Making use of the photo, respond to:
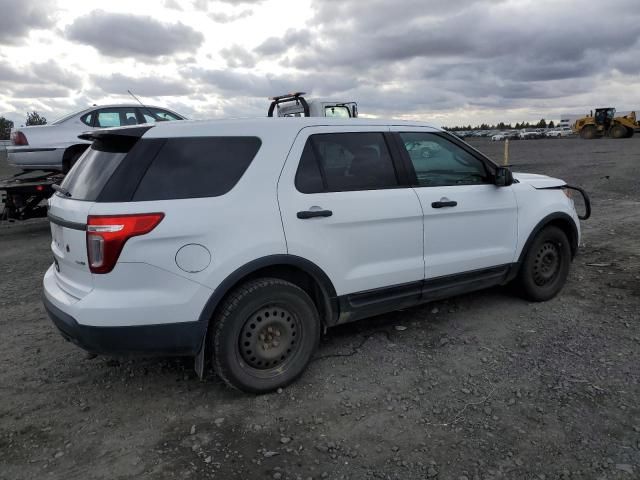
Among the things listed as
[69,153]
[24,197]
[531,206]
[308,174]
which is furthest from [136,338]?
[69,153]

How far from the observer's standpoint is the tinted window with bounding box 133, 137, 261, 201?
306 centimetres

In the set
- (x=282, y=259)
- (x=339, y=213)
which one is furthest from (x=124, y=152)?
(x=339, y=213)

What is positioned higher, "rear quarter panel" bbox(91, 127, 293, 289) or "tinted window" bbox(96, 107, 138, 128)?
"tinted window" bbox(96, 107, 138, 128)

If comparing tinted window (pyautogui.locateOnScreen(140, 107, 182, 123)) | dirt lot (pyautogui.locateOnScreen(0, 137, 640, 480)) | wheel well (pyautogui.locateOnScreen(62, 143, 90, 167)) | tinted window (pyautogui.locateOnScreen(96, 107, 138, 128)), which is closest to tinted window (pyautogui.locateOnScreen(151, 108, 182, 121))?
tinted window (pyautogui.locateOnScreen(140, 107, 182, 123))

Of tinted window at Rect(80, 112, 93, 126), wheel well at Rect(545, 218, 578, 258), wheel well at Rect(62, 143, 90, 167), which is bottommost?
wheel well at Rect(545, 218, 578, 258)

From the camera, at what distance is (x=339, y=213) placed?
11.6ft

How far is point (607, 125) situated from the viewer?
131 ft

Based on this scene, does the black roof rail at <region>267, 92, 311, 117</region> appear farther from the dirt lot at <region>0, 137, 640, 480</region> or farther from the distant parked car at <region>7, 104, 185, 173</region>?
the dirt lot at <region>0, 137, 640, 480</region>

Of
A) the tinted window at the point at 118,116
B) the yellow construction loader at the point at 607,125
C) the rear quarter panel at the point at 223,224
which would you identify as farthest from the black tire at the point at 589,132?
the rear quarter panel at the point at 223,224

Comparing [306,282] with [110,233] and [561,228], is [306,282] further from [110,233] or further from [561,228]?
[561,228]

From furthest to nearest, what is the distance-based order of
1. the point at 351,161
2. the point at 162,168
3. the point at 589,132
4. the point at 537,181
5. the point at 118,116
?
1. the point at 589,132
2. the point at 118,116
3. the point at 537,181
4. the point at 351,161
5. the point at 162,168

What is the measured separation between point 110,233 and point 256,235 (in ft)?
2.78

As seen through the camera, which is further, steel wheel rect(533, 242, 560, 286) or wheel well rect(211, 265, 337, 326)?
steel wheel rect(533, 242, 560, 286)

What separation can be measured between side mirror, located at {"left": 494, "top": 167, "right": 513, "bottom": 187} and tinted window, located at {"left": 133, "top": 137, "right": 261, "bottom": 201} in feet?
7.19
